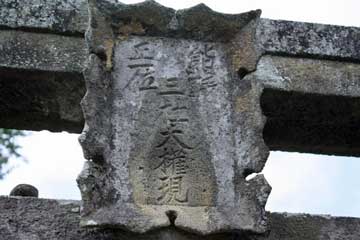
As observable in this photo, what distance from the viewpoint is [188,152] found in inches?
81.4

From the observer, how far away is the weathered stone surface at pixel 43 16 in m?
2.27

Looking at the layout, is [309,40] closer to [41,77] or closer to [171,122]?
[171,122]

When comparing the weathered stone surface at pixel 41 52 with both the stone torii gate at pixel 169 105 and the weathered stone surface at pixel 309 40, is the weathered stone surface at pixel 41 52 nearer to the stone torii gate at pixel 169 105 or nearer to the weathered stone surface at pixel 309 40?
the stone torii gate at pixel 169 105

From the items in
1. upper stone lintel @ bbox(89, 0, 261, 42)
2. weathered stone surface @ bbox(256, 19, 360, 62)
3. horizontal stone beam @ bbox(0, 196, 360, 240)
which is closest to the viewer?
horizontal stone beam @ bbox(0, 196, 360, 240)

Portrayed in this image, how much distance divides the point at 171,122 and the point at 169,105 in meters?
0.06

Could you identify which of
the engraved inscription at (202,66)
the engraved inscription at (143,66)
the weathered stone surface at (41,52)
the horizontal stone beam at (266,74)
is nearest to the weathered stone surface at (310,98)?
the horizontal stone beam at (266,74)

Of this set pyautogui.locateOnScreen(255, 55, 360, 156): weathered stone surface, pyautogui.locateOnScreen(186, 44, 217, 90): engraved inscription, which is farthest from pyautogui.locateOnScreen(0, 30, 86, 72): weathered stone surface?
pyautogui.locateOnScreen(255, 55, 360, 156): weathered stone surface

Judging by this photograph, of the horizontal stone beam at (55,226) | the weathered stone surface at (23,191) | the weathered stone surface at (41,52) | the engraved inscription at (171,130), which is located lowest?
the horizontal stone beam at (55,226)

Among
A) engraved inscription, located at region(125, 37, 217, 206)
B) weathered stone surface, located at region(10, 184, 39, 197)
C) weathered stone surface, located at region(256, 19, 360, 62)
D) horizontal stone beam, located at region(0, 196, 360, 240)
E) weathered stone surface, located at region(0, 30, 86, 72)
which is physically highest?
weathered stone surface, located at region(256, 19, 360, 62)

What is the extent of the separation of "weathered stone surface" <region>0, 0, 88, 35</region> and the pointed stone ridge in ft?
0.51

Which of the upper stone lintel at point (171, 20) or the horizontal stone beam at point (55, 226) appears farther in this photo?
the upper stone lintel at point (171, 20)

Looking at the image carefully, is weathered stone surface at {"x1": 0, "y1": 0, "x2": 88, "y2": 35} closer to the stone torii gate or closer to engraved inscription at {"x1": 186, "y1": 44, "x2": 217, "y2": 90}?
the stone torii gate

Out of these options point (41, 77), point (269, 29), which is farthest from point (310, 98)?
point (41, 77)

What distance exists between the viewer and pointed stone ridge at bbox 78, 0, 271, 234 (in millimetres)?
1950
